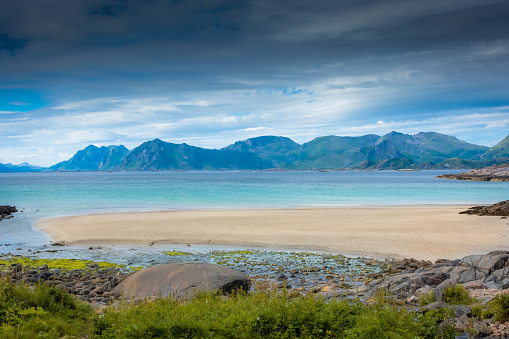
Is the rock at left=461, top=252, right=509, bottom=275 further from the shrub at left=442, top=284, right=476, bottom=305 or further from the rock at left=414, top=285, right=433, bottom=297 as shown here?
the shrub at left=442, top=284, right=476, bottom=305

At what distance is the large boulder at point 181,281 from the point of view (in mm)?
13773

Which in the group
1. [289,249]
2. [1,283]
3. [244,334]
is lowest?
[289,249]

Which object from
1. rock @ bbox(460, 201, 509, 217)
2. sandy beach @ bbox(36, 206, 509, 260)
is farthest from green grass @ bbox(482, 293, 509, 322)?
rock @ bbox(460, 201, 509, 217)

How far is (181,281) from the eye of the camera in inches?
560

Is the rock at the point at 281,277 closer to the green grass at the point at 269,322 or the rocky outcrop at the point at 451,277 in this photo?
the rocky outcrop at the point at 451,277

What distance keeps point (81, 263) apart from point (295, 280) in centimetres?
1210

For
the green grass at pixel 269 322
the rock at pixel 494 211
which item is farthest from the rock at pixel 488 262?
the rock at pixel 494 211

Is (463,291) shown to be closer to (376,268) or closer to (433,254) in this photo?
(376,268)

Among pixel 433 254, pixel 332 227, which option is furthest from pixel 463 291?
pixel 332 227

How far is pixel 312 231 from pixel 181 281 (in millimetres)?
19102

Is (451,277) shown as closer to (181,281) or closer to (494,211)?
(181,281)

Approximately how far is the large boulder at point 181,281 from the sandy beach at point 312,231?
11.6 metres

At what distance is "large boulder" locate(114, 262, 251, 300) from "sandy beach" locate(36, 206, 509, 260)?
11561 millimetres

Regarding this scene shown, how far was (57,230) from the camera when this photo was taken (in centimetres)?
3391
